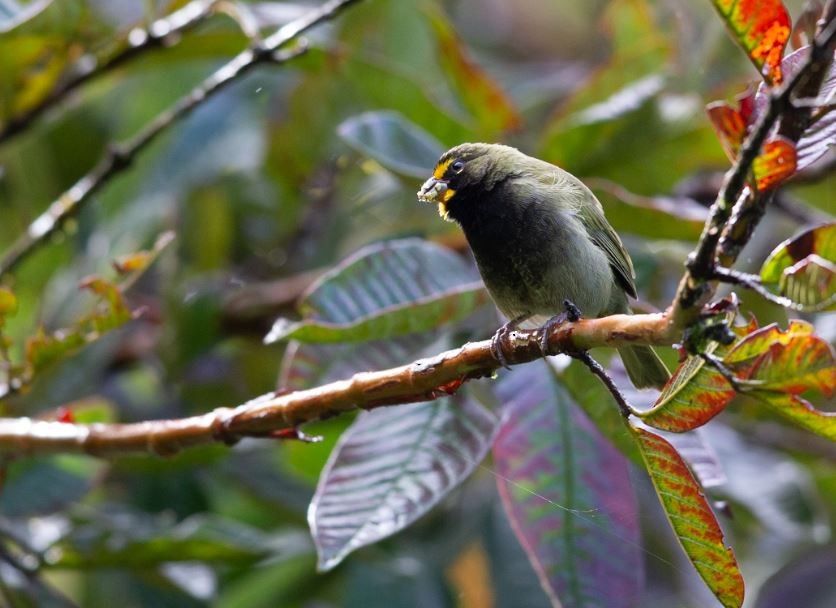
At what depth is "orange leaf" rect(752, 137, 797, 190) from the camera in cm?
103

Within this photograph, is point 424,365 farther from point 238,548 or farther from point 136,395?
point 136,395

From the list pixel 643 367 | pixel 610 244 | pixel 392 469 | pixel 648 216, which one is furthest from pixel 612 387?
pixel 648 216

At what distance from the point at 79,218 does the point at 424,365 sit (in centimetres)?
197

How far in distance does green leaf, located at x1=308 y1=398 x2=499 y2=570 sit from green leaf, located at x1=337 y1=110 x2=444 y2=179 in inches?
23.7

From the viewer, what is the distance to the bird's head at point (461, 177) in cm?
221

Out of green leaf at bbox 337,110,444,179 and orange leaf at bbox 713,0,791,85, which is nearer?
orange leaf at bbox 713,0,791,85

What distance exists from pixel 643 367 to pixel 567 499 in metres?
0.32

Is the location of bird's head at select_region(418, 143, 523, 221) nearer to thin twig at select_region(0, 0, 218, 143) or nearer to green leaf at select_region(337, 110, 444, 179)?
green leaf at select_region(337, 110, 444, 179)

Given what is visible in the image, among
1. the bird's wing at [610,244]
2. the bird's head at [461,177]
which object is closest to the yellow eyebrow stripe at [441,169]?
the bird's head at [461,177]

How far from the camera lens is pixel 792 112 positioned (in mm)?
1103

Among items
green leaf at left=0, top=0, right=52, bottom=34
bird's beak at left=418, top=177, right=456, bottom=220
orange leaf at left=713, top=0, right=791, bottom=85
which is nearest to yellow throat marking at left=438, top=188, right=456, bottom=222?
bird's beak at left=418, top=177, right=456, bottom=220

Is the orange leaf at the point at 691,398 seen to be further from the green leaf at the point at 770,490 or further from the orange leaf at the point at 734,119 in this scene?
the green leaf at the point at 770,490

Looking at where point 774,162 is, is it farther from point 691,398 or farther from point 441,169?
point 441,169

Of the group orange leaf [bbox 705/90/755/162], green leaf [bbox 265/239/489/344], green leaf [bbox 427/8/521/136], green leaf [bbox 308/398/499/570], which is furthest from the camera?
green leaf [bbox 427/8/521/136]
